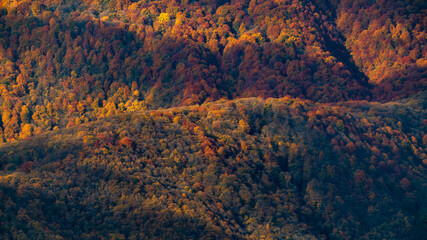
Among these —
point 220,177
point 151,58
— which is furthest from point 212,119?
point 151,58

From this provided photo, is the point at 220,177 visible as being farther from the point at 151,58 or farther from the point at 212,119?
the point at 151,58

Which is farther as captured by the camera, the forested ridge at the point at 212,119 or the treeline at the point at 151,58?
the treeline at the point at 151,58

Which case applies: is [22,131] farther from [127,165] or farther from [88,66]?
[127,165]

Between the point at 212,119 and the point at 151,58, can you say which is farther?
the point at 151,58

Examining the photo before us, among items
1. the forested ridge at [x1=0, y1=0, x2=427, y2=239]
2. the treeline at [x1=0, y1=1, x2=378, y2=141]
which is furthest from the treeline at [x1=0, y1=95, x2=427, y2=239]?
the treeline at [x1=0, y1=1, x2=378, y2=141]

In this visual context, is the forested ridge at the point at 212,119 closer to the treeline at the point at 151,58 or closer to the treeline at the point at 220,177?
the treeline at the point at 220,177

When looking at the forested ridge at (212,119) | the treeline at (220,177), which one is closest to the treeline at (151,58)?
the forested ridge at (212,119)

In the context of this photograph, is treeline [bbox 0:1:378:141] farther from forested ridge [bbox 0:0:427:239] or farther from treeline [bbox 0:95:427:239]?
treeline [bbox 0:95:427:239]

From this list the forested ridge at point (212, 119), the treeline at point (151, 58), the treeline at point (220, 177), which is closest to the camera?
the treeline at point (220, 177)
